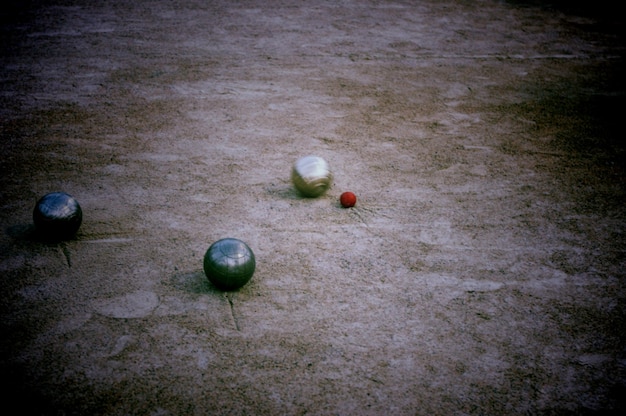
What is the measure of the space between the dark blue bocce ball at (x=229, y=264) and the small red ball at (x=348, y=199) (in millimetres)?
1263

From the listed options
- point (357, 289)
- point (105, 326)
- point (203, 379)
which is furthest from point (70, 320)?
point (357, 289)

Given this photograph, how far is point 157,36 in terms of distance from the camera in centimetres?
785

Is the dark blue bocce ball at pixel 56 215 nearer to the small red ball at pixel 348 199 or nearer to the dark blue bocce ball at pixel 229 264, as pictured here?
the dark blue bocce ball at pixel 229 264

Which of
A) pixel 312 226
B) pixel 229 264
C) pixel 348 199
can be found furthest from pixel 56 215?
pixel 348 199

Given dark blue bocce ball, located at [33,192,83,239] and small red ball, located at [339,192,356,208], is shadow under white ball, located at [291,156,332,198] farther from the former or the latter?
dark blue bocce ball, located at [33,192,83,239]

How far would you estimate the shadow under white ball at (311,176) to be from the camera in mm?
4148

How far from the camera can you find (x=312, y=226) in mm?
3957

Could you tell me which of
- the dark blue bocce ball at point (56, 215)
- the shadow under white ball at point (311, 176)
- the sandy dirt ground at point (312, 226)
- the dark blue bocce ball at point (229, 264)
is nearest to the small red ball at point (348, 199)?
the sandy dirt ground at point (312, 226)

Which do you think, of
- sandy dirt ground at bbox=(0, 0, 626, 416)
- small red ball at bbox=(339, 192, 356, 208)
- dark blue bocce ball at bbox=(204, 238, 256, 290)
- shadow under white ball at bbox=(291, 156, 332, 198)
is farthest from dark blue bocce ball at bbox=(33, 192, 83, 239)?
small red ball at bbox=(339, 192, 356, 208)

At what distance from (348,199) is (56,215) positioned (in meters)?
2.25

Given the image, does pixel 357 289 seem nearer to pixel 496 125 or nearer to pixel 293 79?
pixel 496 125

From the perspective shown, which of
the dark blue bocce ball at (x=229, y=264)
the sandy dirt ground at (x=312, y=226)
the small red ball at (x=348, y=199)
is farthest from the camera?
the small red ball at (x=348, y=199)

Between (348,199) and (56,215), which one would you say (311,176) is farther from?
(56,215)

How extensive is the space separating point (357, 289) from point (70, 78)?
5.18 metres
